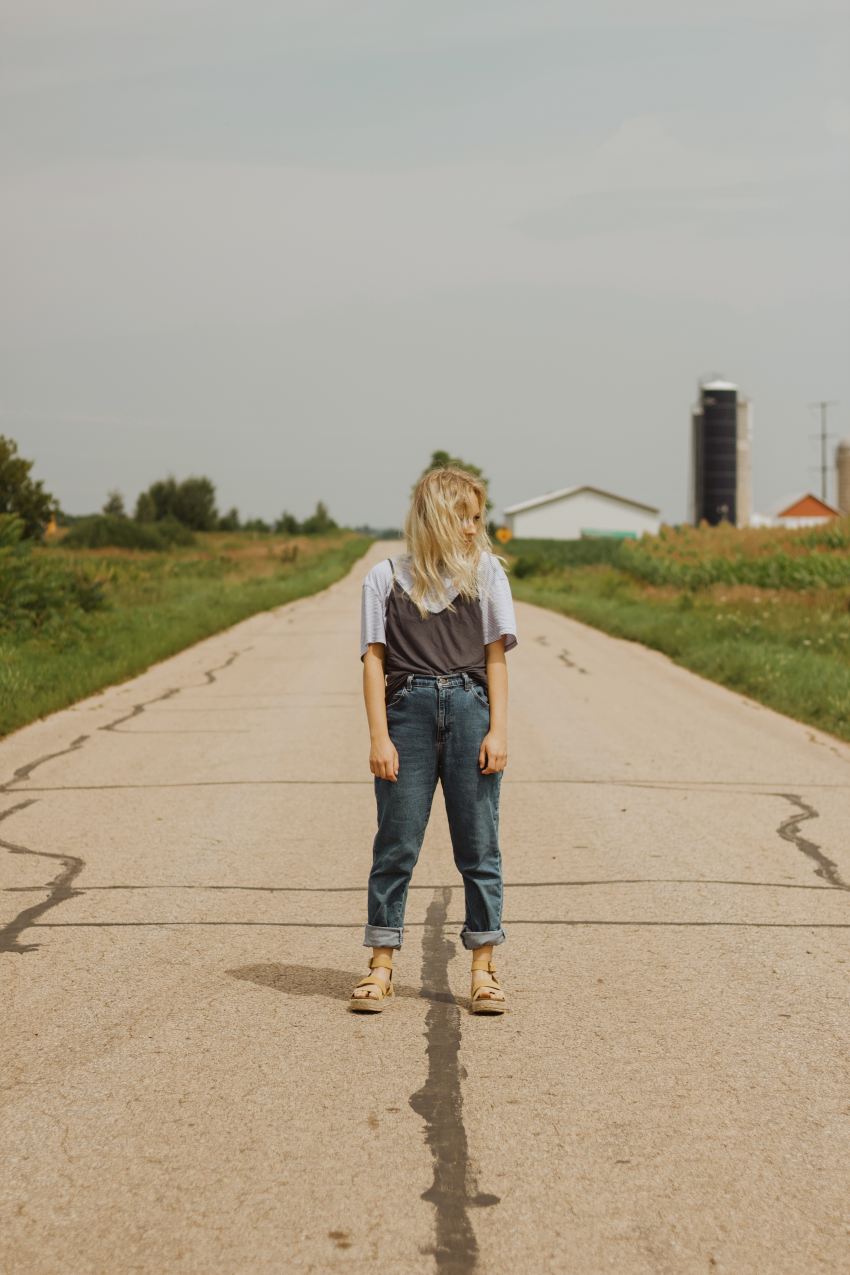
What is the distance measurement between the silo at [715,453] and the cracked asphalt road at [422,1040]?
8607 cm

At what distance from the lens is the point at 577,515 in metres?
123

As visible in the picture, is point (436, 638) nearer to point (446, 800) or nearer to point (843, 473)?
point (446, 800)

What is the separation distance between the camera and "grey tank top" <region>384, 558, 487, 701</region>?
196 inches


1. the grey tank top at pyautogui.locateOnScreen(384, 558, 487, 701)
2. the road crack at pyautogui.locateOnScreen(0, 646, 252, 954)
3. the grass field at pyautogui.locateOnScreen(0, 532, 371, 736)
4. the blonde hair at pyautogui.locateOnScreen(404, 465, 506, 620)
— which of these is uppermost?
the blonde hair at pyautogui.locateOnScreen(404, 465, 506, 620)

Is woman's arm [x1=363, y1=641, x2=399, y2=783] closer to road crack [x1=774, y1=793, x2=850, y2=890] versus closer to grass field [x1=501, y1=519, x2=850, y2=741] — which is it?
road crack [x1=774, y1=793, x2=850, y2=890]

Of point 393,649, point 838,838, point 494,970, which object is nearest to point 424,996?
point 494,970

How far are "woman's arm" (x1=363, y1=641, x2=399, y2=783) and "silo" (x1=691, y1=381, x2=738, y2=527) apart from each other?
8969 cm

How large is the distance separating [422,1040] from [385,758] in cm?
95

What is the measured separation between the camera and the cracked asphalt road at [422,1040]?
3.30m

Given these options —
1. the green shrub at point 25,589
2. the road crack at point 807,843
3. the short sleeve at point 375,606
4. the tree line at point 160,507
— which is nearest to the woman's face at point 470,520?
the short sleeve at point 375,606

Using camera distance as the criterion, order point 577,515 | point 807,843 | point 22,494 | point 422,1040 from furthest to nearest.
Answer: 1. point 577,515
2. point 22,494
3. point 807,843
4. point 422,1040

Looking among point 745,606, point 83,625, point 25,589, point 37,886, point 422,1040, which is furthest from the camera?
point 745,606

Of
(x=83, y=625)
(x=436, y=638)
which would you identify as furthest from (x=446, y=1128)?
(x=83, y=625)

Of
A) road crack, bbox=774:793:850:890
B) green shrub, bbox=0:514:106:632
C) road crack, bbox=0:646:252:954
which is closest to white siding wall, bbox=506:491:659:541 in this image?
green shrub, bbox=0:514:106:632
